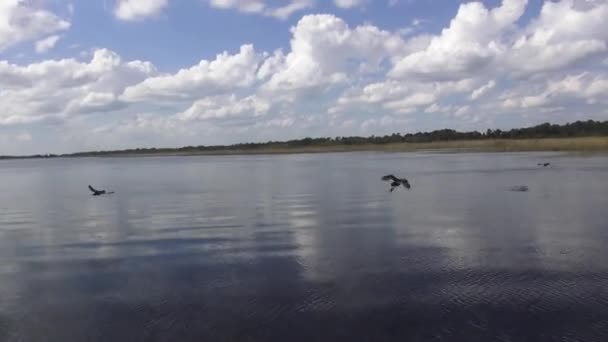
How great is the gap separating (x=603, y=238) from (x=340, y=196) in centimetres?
1125

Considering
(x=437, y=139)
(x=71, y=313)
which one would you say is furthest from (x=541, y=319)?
(x=437, y=139)

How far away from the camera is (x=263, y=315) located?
6.90 metres

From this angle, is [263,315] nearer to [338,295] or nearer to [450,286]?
[338,295]

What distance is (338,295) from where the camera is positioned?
25.0ft

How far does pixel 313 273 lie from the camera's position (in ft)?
29.2

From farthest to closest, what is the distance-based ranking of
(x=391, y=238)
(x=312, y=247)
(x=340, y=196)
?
(x=340, y=196)
(x=391, y=238)
(x=312, y=247)

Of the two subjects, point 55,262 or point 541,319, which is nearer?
point 541,319

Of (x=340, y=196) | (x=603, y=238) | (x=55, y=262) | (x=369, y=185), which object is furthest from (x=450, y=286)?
(x=369, y=185)

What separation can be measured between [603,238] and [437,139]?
382 ft

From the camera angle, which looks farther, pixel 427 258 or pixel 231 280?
pixel 427 258

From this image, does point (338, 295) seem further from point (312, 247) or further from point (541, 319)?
point (312, 247)

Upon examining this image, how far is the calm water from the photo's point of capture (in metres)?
6.48

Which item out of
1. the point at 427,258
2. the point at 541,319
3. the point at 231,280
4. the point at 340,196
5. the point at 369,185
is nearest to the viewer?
the point at 541,319

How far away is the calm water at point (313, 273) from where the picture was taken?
21.2 feet
